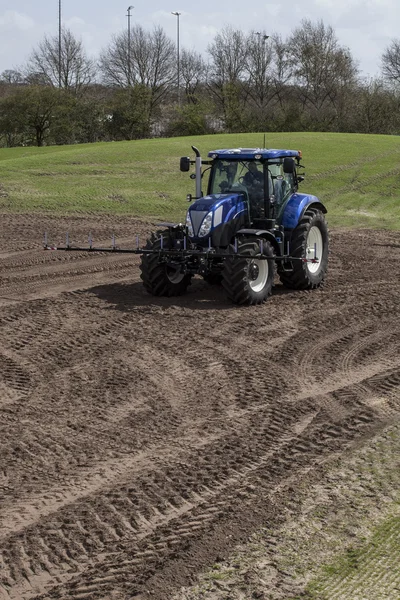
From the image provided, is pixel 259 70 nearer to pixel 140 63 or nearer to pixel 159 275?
pixel 140 63

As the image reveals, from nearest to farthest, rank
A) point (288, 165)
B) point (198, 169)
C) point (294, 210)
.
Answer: point (288, 165) < point (198, 169) < point (294, 210)

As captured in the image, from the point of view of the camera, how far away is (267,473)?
278 inches

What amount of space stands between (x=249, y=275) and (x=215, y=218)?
103 cm

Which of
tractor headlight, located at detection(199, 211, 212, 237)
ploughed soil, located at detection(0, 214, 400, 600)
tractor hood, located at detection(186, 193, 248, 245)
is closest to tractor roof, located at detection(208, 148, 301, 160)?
tractor hood, located at detection(186, 193, 248, 245)

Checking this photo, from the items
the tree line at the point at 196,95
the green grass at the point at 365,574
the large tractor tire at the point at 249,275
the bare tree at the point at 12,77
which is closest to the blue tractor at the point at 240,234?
the large tractor tire at the point at 249,275

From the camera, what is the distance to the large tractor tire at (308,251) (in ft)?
44.9

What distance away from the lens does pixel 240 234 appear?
13102mm

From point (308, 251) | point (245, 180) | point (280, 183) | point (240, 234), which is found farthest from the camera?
point (308, 251)

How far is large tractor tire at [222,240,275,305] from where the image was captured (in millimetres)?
12594

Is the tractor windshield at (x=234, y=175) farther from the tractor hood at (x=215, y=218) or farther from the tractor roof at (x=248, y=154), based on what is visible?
the tractor hood at (x=215, y=218)

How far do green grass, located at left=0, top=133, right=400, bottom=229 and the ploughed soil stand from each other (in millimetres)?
10097

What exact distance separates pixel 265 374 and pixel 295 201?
4916 millimetres

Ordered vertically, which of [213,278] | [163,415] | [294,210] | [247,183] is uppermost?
[247,183]

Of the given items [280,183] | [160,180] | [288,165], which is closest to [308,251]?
[280,183]
